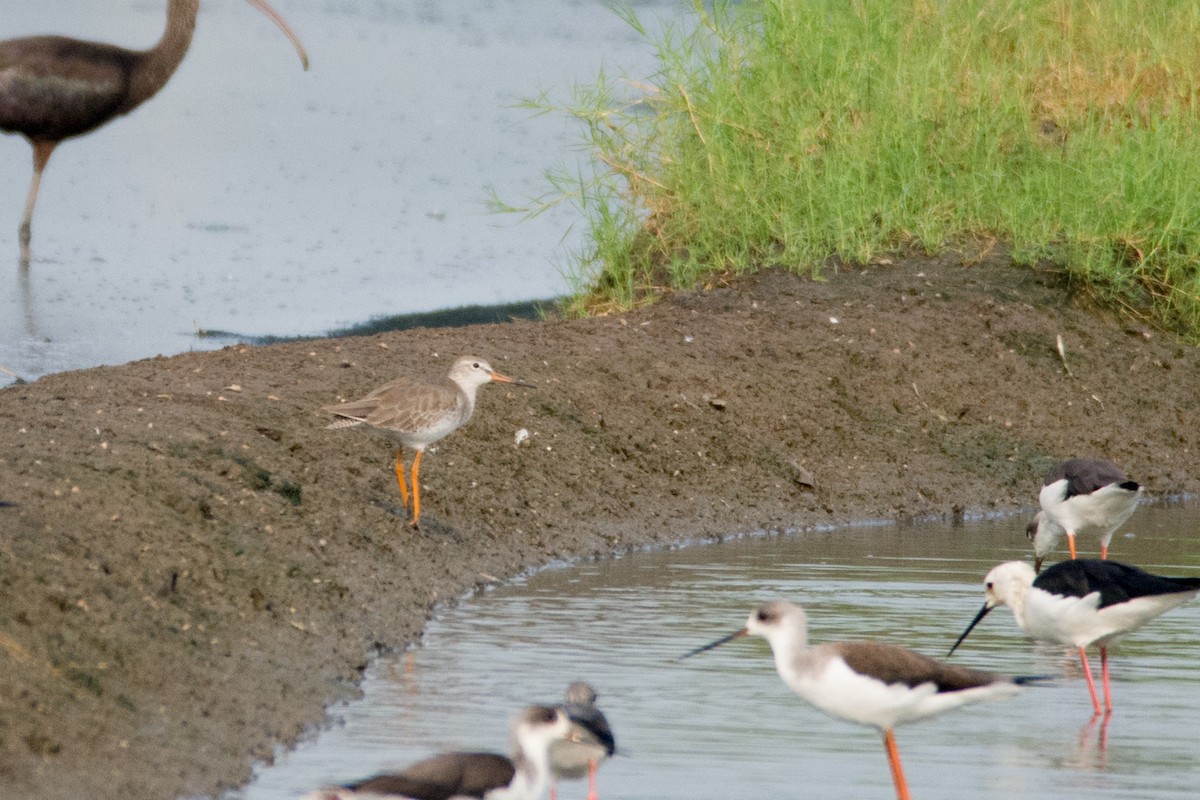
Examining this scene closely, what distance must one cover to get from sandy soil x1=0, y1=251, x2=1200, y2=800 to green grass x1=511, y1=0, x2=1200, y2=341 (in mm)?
333

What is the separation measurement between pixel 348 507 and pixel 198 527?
119 cm

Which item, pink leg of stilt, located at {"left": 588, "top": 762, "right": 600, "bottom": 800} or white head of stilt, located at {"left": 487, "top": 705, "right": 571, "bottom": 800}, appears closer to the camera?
white head of stilt, located at {"left": 487, "top": 705, "right": 571, "bottom": 800}

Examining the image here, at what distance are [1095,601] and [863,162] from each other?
5.78m

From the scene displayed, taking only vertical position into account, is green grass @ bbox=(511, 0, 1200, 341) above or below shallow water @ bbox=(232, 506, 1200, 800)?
above

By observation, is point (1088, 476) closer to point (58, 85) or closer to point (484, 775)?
point (484, 775)

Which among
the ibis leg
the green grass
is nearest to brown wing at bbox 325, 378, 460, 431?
the green grass

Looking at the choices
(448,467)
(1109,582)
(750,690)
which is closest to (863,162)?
(448,467)

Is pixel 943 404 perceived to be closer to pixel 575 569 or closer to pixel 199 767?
pixel 575 569

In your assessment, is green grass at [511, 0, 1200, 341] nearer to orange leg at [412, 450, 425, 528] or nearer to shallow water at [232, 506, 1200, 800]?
shallow water at [232, 506, 1200, 800]

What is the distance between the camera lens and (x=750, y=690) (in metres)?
6.82

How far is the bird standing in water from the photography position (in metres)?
13.7

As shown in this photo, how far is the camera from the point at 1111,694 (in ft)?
23.4

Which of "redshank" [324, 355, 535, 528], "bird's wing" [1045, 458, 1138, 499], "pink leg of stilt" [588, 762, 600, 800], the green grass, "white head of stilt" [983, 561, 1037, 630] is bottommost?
"pink leg of stilt" [588, 762, 600, 800]

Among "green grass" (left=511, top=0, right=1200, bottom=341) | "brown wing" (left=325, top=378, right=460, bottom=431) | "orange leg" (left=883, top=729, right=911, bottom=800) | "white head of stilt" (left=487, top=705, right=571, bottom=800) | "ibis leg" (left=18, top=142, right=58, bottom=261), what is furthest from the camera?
"ibis leg" (left=18, top=142, right=58, bottom=261)
